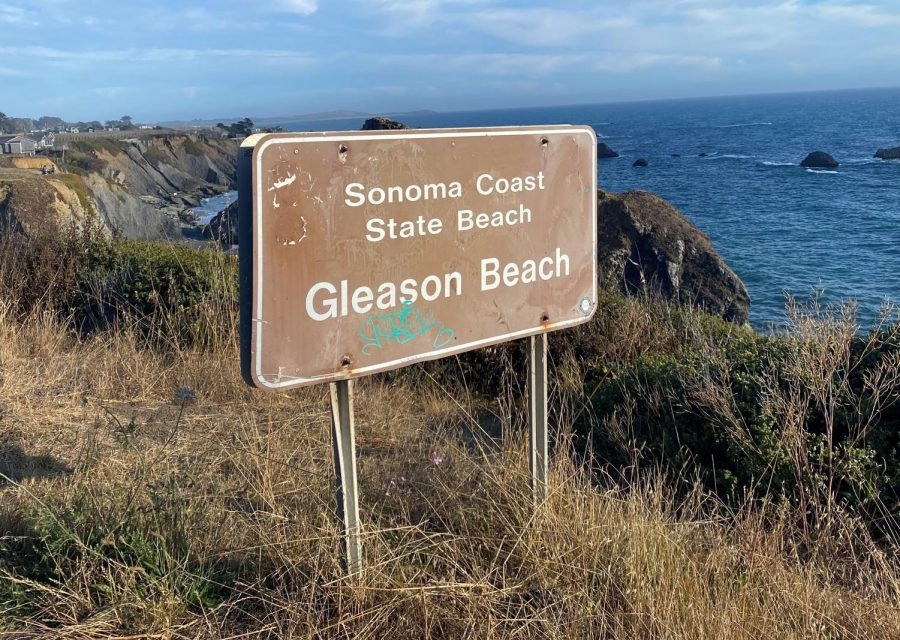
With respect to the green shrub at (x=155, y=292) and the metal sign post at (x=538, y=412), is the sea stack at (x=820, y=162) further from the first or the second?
the metal sign post at (x=538, y=412)

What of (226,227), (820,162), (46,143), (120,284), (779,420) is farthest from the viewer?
(46,143)

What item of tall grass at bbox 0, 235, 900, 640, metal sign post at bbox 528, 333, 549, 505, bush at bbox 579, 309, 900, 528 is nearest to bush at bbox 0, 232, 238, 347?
tall grass at bbox 0, 235, 900, 640

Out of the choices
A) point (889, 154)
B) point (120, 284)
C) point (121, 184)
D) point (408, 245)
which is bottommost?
point (889, 154)

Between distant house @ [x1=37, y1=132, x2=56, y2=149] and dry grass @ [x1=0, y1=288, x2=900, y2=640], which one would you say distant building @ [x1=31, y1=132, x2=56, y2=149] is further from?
dry grass @ [x1=0, y1=288, x2=900, y2=640]

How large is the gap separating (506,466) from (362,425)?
1.62 m

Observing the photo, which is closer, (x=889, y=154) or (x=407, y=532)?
(x=407, y=532)

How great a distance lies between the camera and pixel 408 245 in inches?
90.7

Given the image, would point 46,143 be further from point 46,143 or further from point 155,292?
point 155,292

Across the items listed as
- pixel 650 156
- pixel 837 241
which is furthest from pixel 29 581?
pixel 650 156

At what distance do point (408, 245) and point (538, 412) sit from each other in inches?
35.7

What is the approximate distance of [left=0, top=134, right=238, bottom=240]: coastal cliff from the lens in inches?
490

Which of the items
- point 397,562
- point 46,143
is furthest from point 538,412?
point 46,143

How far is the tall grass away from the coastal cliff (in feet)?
18.6

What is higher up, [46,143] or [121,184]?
[46,143]
